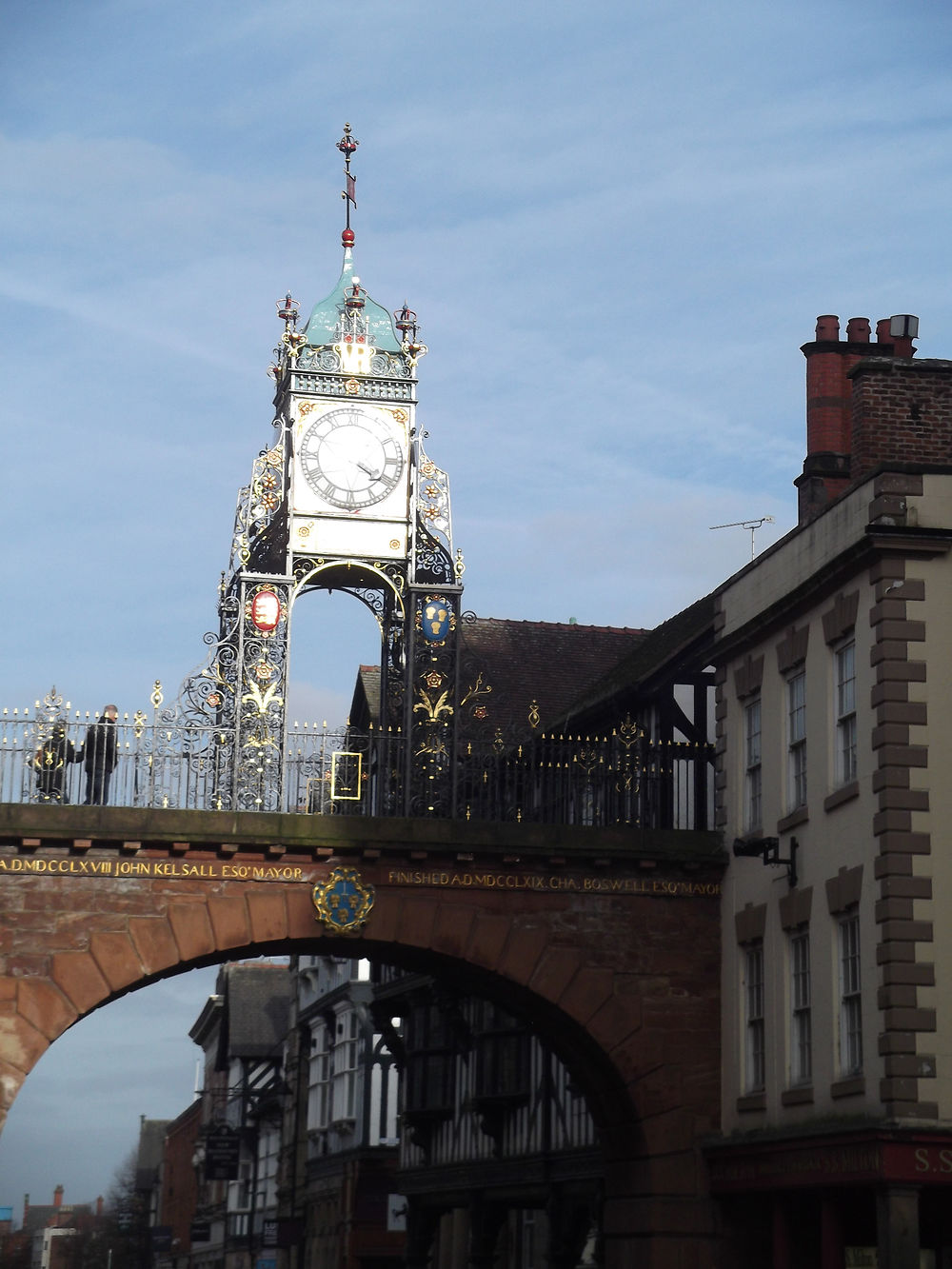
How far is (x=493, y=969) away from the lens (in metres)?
25.3

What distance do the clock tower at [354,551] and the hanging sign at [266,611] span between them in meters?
0.01

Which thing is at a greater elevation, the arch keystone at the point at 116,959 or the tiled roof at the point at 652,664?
the tiled roof at the point at 652,664

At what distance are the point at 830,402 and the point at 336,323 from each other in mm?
6971

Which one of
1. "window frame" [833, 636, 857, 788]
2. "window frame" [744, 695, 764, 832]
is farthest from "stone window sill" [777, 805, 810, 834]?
"window frame" [744, 695, 764, 832]

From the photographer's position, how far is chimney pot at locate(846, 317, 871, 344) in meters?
29.8

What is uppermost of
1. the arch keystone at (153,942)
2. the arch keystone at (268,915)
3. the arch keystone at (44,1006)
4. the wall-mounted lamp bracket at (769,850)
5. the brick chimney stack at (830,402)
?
the brick chimney stack at (830,402)

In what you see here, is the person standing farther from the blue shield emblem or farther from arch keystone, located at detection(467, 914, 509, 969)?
arch keystone, located at detection(467, 914, 509, 969)

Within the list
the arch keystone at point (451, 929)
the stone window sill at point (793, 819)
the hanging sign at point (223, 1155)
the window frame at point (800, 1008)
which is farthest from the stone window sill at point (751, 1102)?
the hanging sign at point (223, 1155)

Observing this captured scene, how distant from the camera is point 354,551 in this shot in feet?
89.6

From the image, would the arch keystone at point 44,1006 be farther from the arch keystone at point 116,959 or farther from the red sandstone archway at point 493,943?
the arch keystone at point 116,959

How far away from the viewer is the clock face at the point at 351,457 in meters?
27.4

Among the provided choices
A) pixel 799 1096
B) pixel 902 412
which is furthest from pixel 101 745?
pixel 902 412

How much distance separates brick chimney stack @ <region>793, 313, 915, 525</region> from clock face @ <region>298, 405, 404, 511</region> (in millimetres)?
5745

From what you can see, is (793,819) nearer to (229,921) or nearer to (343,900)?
(343,900)
